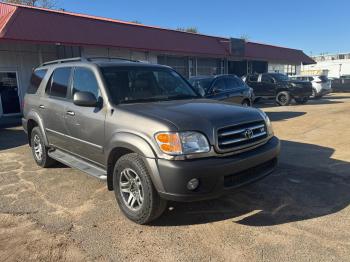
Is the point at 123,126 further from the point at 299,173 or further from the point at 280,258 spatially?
the point at 299,173

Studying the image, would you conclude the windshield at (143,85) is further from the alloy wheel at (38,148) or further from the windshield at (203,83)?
the windshield at (203,83)

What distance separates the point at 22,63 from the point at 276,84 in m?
13.0

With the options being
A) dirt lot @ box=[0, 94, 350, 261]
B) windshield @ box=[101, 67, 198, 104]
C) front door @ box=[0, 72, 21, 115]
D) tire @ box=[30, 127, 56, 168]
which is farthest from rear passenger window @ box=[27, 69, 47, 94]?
front door @ box=[0, 72, 21, 115]

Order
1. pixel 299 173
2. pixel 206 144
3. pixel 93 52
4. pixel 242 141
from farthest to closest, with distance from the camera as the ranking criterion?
pixel 93 52, pixel 299 173, pixel 242 141, pixel 206 144

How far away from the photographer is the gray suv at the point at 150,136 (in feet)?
11.7

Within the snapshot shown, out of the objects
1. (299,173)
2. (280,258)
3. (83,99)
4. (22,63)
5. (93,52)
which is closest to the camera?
(280,258)

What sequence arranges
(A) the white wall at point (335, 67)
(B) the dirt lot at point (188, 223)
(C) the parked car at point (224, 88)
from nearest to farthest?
(B) the dirt lot at point (188, 223)
(C) the parked car at point (224, 88)
(A) the white wall at point (335, 67)

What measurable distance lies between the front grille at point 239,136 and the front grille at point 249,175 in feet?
0.98

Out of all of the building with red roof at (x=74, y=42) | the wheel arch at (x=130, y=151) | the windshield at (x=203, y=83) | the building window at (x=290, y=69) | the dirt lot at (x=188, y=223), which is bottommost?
the dirt lot at (x=188, y=223)

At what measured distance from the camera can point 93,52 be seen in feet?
59.9

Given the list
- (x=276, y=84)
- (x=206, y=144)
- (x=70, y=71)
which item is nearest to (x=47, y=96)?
(x=70, y=71)

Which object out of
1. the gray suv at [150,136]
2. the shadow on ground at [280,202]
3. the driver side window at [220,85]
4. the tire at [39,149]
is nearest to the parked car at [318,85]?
the driver side window at [220,85]

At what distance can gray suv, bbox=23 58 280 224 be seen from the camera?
3.58 m

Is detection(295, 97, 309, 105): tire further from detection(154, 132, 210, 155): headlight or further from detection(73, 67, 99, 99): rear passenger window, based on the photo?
detection(154, 132, 210, 155): headlight
